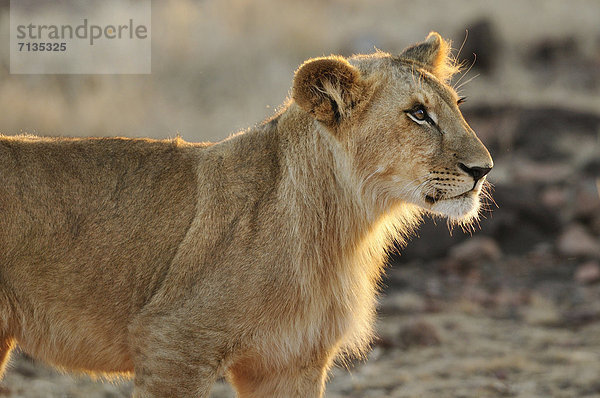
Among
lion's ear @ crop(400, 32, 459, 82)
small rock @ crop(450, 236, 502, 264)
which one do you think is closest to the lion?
lion's ear @ crop(400, 32, 459, 82)

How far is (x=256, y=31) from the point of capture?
52.7 ft

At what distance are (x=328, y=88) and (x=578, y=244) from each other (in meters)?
6.88

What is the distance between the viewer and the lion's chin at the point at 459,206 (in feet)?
12.8

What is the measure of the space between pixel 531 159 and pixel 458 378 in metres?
6.97

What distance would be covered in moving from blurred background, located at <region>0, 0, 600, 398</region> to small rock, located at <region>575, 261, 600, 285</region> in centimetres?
2

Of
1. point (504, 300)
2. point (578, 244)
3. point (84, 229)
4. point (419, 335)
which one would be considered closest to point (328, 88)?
point (84, 229)

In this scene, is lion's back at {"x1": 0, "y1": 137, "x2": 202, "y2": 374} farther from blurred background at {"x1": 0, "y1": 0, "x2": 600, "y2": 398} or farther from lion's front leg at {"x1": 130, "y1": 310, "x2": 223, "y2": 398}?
blurred background at {"x1": 0, "y1": 0, "x2": 600, "y2": 398}

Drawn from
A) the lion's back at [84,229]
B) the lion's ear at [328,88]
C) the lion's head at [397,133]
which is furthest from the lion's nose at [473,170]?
the lion's back at [84,229]

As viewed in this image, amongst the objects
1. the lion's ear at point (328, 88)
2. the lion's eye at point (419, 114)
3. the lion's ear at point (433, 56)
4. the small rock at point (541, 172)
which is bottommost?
the lion's eye at point (419, 114)

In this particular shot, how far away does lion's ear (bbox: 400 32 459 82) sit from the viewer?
453 cm

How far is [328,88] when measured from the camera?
387cm

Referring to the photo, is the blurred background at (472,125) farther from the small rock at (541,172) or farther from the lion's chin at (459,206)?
the lion's chin at (459,206)

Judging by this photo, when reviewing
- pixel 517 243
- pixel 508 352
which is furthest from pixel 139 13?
pixel 508 352

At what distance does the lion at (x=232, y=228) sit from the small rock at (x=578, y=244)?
20.5 ft
